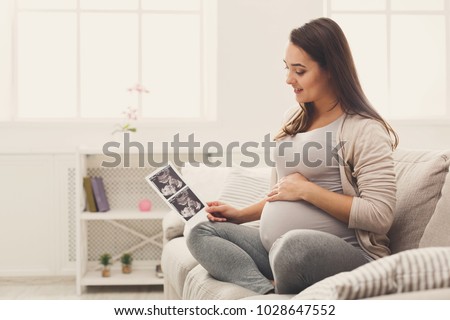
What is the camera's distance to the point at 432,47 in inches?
165

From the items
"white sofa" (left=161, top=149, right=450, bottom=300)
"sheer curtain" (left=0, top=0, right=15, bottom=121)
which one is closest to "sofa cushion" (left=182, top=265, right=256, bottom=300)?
"white sofa" (left=161, top=149, right=450, bottom=300)

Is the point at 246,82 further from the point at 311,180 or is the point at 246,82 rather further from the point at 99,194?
the point at 311,180

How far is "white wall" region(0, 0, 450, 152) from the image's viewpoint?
12.5ft

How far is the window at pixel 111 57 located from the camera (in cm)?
397

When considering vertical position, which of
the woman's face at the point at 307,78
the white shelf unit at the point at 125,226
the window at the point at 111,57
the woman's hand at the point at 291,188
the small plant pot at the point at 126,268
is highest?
the window at the point at 111,57

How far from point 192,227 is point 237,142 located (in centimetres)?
196

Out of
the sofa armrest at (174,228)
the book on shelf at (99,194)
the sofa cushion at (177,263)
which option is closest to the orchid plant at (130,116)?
the book on shelf at (99,194)

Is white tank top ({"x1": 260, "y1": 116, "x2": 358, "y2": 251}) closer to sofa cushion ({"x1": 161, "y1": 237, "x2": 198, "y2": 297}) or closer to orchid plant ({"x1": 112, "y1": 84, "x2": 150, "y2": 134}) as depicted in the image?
sofa cushion ({"x1": 161, "y1": 237, "x2": 198, "y2": 297})

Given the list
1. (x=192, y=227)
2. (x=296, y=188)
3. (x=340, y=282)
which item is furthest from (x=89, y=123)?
(x=340, y=282)

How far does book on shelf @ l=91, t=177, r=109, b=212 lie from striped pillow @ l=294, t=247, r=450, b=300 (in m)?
2.71

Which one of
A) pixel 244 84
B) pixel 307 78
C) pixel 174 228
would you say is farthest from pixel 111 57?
pixel 307 78

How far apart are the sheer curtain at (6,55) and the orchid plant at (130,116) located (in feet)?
2.57

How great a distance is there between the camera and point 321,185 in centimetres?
174

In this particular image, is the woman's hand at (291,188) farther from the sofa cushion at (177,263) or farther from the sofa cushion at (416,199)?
the sofa cushion at (177,263)
